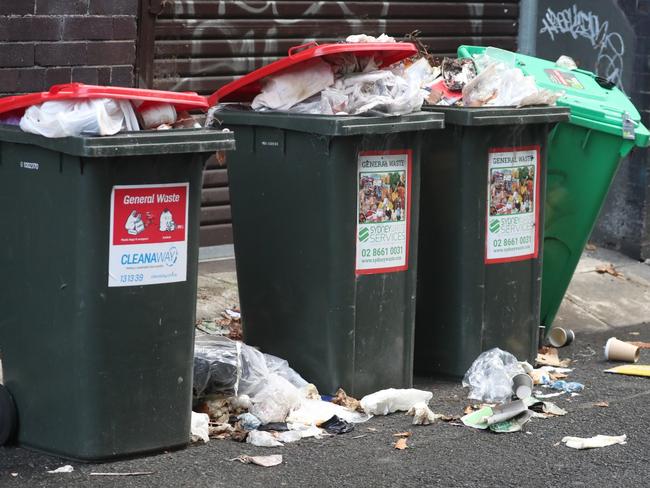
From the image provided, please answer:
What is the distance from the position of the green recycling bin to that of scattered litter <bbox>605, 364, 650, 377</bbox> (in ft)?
1.81

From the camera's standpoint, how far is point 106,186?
16.5 feet

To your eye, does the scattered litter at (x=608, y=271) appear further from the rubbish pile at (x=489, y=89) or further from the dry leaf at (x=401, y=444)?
the dry leaf at (x=401, y=444)

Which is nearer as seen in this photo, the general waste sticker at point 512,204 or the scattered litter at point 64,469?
the scattered litter at point 64,469

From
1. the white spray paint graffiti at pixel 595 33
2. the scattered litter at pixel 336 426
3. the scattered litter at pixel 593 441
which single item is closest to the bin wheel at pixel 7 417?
the scattered litter at pixel 336 426

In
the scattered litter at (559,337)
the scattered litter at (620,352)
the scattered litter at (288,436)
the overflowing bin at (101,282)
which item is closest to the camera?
the overflowing bin at (101,282)

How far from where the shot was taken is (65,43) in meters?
7.41

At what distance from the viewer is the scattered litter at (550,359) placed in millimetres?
7219

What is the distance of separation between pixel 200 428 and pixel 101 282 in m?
0.91

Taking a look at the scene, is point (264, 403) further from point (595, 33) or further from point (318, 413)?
point (595, 33)

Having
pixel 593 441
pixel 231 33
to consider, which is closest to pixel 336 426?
pixel 593 441

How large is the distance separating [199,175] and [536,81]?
2.81 m

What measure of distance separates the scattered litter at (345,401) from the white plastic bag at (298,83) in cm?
133

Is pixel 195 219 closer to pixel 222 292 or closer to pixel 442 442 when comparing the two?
pixel 442 442

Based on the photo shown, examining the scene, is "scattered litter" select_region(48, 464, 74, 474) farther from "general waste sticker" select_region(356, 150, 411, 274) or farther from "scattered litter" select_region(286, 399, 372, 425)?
"general waste sticker" select_region(356, 150, 411, 274)
